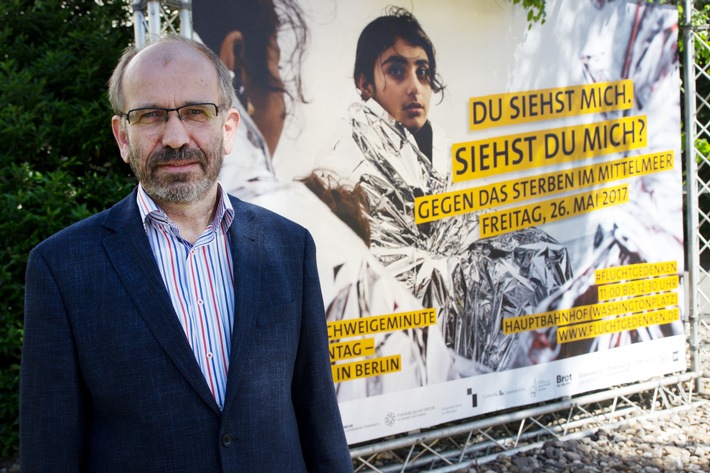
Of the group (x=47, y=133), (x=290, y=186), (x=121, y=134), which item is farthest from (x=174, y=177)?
(x=47, y=133)

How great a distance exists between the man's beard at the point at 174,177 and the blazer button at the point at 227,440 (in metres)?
0.56

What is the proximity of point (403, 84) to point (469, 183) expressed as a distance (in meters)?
0.77

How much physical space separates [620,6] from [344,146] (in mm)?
2541

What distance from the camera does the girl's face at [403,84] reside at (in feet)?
14.8

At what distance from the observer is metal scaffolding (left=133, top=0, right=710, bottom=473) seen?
4562 mm

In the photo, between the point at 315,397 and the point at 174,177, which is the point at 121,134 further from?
the point at 315,397

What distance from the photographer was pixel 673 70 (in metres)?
A: 5.93

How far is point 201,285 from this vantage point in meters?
1.87

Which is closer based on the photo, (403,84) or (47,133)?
(403,84)

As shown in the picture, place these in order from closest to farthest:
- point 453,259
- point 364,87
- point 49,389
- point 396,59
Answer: point 49,389 < point 364,87 < point 396,59 < point 453,259

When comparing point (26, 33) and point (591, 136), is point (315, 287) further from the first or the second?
point (26, 33)

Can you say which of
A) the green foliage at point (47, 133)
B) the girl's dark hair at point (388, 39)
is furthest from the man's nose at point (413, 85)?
the green foliage at point (47, 133)

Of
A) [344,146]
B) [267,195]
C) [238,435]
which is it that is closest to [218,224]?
[238,435]

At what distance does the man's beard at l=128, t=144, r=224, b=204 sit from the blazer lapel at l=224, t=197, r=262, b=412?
16 cm
